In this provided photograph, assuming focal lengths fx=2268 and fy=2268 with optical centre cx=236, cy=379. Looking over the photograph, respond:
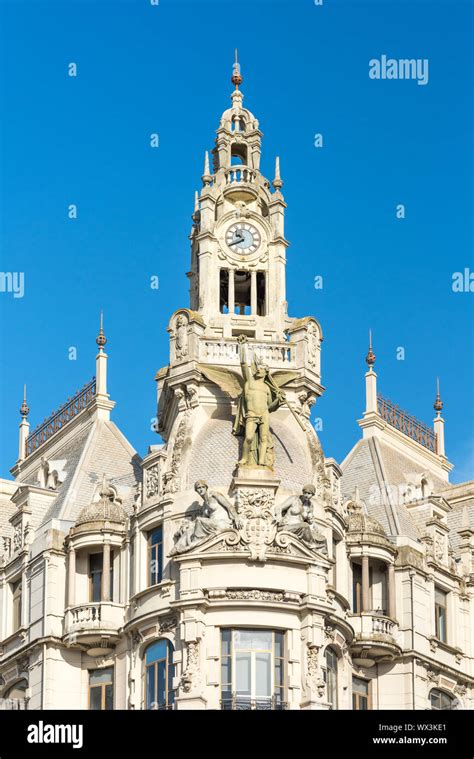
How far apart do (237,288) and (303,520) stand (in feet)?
45.1

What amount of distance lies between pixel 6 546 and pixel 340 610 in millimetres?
15302

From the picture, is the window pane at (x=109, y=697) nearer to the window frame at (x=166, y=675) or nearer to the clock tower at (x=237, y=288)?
the window frame at (x=166, y=675)

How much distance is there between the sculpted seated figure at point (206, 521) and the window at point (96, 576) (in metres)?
4.70

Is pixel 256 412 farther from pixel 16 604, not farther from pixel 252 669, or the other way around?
pixel 16 604

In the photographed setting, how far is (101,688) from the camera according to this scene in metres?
83.1

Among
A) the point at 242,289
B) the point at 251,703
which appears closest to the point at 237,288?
the point at 242,289

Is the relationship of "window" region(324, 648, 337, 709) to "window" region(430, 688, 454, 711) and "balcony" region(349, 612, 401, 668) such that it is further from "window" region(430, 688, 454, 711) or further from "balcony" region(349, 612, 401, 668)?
"window" region(430, 688, 454, 711)

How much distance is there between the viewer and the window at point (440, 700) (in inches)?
3401

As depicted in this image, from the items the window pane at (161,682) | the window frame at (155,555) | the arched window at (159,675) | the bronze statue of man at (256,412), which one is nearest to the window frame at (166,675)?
the arched window at (159,675)

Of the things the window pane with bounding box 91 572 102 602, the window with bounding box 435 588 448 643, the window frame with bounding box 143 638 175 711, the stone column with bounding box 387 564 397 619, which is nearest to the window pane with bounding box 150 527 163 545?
the window pane with bounding box 91 572 102 602
